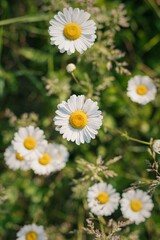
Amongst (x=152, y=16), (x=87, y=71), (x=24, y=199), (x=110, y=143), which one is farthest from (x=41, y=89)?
(x=152, y=16)

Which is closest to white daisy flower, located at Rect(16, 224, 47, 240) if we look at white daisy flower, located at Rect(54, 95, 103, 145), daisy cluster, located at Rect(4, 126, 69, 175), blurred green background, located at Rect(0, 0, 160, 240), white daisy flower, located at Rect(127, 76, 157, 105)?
blurred green background, located at Rect(0, 0, 160, 240)

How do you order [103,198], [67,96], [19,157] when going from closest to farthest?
[103,198], [19,157], [67,96]

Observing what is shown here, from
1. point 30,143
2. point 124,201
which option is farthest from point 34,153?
point 124,201

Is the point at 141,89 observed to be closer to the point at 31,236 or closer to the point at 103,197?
the point at 103,197

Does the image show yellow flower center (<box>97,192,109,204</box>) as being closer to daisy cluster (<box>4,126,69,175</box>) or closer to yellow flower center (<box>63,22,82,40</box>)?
daisy cluster (<box>4,126,69,175</box>)

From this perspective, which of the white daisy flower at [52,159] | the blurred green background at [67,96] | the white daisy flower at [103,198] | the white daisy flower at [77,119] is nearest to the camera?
the white daisy flower at [77,119]

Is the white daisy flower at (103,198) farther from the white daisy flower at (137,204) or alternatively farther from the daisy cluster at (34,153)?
the daisy cluster at (34,153)

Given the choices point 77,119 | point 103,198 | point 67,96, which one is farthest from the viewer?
point 67,96

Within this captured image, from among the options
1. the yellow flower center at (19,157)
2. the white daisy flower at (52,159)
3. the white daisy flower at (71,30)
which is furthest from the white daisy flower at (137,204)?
the white daisy flower at (71,30)
